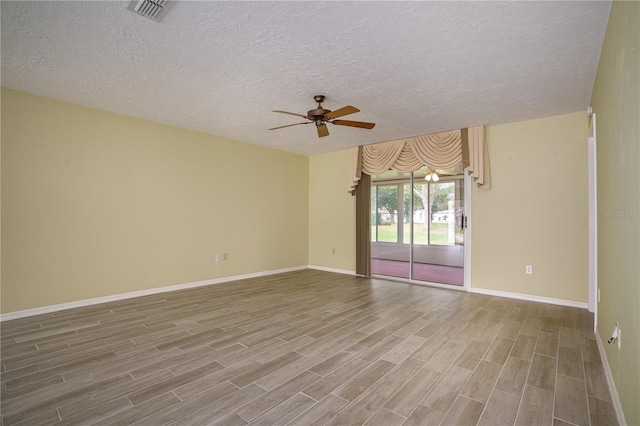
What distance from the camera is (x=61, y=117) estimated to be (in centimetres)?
359

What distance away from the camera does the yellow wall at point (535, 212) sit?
12.4ft

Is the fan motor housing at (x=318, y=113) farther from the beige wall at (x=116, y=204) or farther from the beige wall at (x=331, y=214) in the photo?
the beige wall at (x=331, y=214)

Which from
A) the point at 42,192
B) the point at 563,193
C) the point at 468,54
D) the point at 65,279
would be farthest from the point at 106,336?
the point at 563,193

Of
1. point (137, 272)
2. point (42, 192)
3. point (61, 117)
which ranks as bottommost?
point (137, 272)

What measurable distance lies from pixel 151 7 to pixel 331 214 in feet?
15.8

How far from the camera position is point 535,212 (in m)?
4.05

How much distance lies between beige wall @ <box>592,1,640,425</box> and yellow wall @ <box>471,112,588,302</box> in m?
1.64

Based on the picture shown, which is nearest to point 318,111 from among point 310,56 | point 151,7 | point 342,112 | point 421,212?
point 342,112

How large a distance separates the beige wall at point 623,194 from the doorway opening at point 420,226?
355 cm

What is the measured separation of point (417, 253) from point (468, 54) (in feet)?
19.4

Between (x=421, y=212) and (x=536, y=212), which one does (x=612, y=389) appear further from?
(x=421, y=212)

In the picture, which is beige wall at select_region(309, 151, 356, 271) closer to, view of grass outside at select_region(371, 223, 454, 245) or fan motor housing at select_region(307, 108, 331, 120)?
view of grass outside at select_region(371, 223, 454, 245)

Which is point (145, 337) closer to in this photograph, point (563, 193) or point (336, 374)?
point (336, 374)

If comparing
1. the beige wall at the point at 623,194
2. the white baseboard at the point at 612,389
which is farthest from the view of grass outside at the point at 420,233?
the beige wall at the point at 623,194
